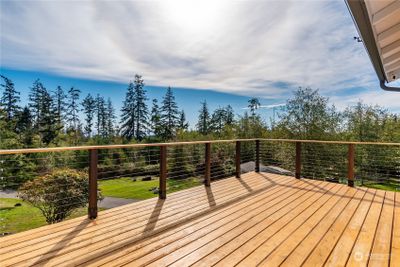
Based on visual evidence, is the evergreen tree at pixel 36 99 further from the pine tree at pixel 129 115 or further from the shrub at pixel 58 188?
the shrub at pixel 58 188

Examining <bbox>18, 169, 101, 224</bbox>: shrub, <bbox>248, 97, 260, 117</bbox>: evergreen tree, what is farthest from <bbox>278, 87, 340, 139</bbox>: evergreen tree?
<bbox>248, 97, 260, 117</bbox>: evergreen tree

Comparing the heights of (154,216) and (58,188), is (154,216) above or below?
above

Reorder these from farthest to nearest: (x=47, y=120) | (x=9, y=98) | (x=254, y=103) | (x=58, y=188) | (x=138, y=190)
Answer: (x=254, y=103) < (x=47, y=120) < (x=9, y=98) < (x=138, y=190) < (x=58, y=188)

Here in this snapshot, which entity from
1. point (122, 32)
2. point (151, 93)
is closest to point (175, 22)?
point (122, 32)

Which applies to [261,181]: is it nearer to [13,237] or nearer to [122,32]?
[13,237]

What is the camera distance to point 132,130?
97.8ft

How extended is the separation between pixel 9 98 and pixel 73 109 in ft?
21.7

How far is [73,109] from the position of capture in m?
30.3

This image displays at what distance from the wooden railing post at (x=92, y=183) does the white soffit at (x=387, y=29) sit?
2.77m

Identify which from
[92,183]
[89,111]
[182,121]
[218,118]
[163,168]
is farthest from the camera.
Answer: [89,111]

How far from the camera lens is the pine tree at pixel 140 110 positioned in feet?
97.8

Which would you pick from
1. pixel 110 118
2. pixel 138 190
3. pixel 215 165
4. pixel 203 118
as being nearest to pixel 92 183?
pixel 215 165

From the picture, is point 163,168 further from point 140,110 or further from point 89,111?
point 89,111

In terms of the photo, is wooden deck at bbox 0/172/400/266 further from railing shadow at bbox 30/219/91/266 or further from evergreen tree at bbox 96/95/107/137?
evergreen tree at bbox 96/95/107/137
